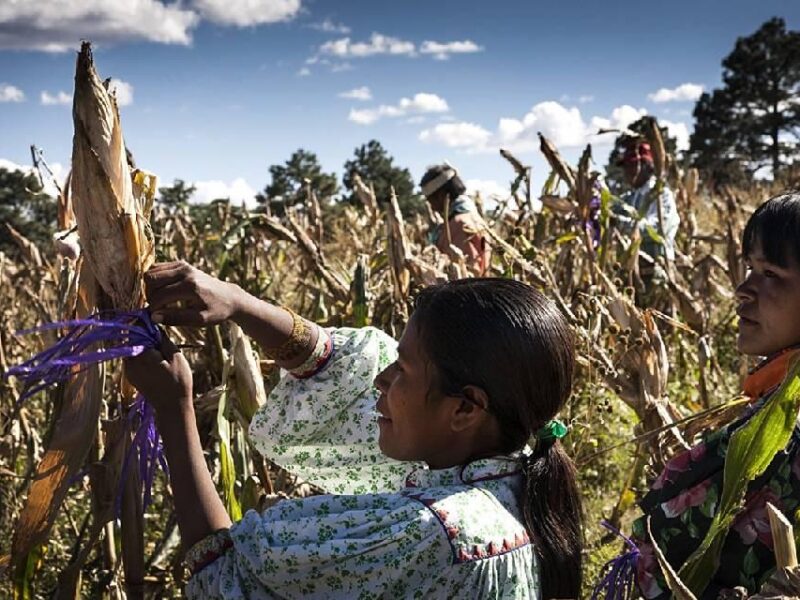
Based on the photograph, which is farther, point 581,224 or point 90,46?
point 581,224

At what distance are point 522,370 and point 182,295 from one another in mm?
515

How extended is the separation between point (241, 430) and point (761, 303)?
1155mm

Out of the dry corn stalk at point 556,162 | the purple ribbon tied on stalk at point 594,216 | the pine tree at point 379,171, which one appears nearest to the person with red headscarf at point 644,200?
the purple ribbon tied on stalk at point 594,216

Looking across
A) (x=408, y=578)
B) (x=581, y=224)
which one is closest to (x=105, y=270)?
(x=408, y=578)

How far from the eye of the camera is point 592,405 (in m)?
2.46

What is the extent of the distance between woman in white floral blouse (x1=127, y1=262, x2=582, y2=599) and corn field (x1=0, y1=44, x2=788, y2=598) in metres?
0.20

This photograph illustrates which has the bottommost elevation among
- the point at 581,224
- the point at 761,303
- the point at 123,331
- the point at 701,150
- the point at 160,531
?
the point at 160,531

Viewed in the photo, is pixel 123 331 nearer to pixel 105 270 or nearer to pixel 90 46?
pixel 105 270

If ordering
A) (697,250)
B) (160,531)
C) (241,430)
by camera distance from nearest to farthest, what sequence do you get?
(241,430) < (160,531) < (697,250)

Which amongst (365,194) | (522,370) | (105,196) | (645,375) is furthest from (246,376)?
(365,194)

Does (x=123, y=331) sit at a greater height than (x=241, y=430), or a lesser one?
greater

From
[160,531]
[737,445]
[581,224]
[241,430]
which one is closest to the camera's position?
[737,445]

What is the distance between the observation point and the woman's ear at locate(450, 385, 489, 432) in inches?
50.4

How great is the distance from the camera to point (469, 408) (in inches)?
51.3
